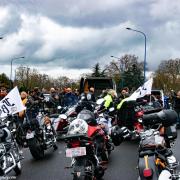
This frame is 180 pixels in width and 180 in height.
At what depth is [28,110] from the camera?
11.6 m

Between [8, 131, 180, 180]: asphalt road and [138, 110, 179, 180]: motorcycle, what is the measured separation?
2627mm

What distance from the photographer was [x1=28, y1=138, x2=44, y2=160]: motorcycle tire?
34.0 feet

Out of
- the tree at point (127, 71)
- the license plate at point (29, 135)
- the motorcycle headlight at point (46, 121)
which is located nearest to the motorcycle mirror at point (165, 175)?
the license plate at point (29, 135)

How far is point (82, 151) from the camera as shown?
6852mm

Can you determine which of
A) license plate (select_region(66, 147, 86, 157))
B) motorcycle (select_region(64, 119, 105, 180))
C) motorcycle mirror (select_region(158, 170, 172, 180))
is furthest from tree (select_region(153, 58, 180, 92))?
motorcycle mirror (select_region(158, 170, 172, 180))

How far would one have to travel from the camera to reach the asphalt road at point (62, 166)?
8.65 meters

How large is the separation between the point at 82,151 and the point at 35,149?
384 centimetres

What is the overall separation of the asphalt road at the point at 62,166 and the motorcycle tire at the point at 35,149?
0.13 meters

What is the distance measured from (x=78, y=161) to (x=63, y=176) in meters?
1.87

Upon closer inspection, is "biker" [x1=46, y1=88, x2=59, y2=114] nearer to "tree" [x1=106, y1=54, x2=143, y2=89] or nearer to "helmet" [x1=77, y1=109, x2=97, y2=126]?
"helmet" [x1=77, y1=109, x2=97, y2=126]

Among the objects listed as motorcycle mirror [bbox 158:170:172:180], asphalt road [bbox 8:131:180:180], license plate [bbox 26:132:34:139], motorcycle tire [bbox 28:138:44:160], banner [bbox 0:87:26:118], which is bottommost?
asphalt road [bbox 8:131:180:180]

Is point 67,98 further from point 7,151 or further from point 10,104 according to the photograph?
point 7,151

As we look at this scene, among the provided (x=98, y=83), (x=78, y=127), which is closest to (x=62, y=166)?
(x=78, y=127)

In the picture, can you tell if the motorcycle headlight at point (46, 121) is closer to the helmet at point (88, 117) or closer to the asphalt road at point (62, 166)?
the asphalt road at point (62, 166)
